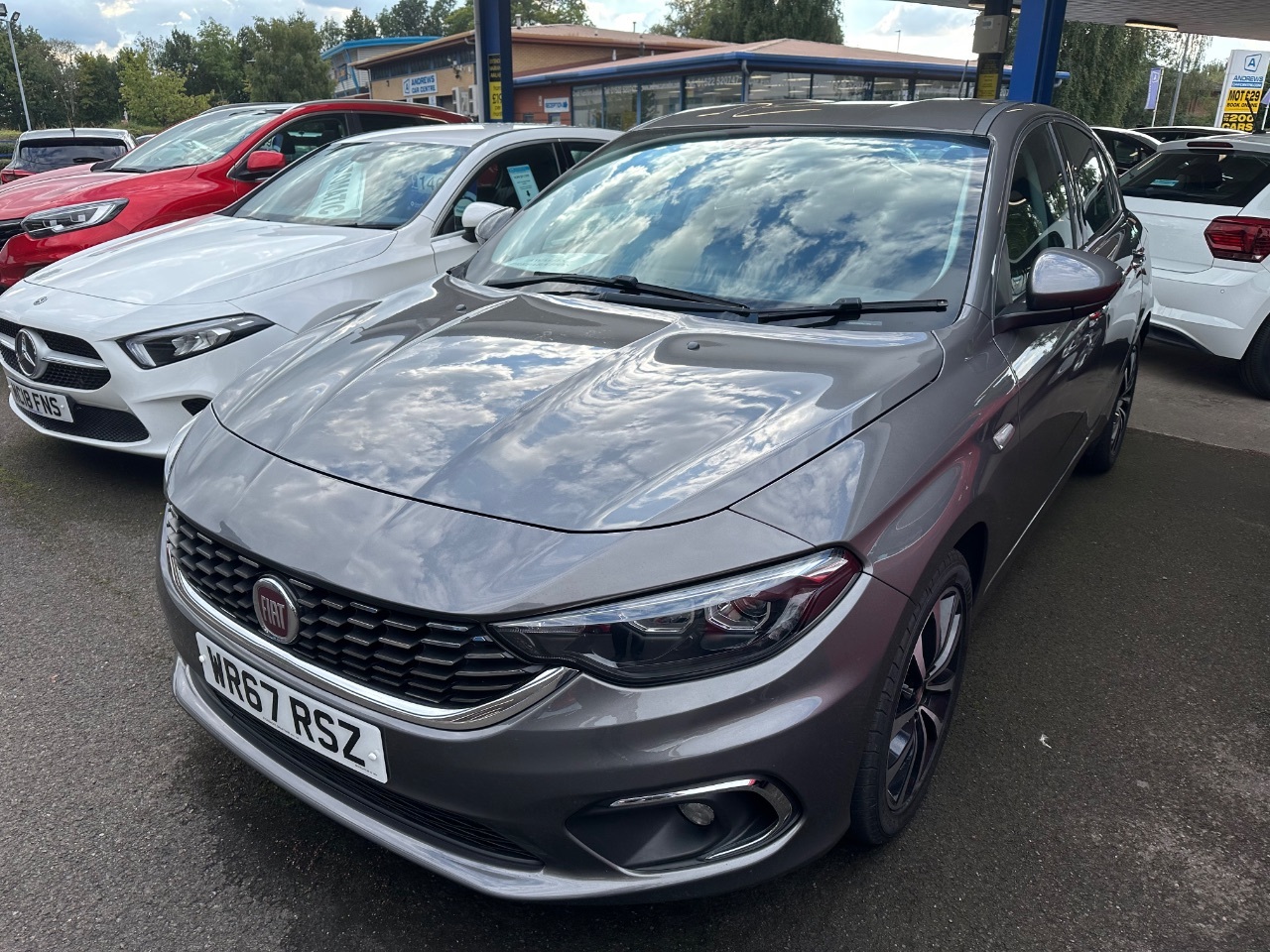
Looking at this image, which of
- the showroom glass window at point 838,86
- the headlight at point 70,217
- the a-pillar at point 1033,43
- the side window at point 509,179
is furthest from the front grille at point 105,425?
the showroom glass window at point 838,86

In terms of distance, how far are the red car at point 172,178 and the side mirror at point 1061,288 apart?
5304 millimetres

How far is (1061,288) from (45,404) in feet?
12.6

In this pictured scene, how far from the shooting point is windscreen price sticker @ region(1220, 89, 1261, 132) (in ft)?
70.4

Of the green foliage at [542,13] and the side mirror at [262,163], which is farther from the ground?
the green foliage at [542,13]

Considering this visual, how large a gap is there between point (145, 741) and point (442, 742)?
4.44 ft

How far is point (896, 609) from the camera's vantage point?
1.75m

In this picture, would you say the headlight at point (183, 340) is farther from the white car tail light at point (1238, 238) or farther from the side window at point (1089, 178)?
the white car tail light at point (1238, 238)

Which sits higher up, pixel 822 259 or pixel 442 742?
pixel 822 259

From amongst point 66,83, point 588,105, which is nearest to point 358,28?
point 66,83

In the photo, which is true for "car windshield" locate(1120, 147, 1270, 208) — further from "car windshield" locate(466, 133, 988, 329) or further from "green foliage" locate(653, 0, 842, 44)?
"green foliage" locate(653, 0, 842, 44)

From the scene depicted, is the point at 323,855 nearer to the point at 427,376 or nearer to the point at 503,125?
the point at 427,376

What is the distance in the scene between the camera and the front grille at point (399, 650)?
5.12ft

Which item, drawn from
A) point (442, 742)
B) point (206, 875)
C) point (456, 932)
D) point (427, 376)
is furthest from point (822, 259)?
point (206, 875)

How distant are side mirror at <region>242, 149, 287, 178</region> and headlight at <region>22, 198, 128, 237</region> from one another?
845mm
